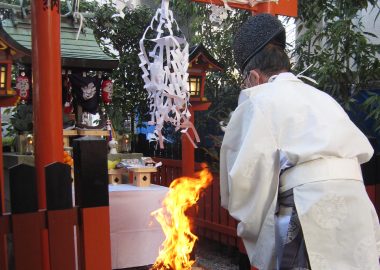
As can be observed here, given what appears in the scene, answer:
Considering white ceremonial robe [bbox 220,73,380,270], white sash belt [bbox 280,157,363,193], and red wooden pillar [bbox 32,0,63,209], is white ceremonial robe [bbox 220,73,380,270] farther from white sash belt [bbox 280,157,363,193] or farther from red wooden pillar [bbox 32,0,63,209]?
red wooden pillar [bbox 32,0,63,209]

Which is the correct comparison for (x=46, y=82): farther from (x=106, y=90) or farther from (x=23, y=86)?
(x=106, y=90)

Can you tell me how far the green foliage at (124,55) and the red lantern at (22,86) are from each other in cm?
315

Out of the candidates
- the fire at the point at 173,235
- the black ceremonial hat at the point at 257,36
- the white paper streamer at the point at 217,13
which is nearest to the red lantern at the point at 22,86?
the fire at the point at 173,235

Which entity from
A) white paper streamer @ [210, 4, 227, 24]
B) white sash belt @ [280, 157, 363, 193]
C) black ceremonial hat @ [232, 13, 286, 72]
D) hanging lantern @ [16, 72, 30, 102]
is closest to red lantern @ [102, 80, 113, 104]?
hanging lantern @ [16, 72, 30, 102]

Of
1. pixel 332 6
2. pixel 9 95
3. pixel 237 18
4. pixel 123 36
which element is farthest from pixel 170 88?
pixel 123 36

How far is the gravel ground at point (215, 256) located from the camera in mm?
5844

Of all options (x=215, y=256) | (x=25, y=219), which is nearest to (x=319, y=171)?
(x=25, y=219)

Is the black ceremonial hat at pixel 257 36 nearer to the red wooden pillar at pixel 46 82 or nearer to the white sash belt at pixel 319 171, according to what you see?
the white sash belt at pixel 319 171

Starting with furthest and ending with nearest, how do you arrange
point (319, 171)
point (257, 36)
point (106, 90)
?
point (106, 90) → point (257, 36) → point (319, 171)

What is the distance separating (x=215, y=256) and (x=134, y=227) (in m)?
2.32

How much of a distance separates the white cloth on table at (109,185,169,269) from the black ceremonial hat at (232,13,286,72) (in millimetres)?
2804

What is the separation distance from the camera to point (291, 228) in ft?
5.75

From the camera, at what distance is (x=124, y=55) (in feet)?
33.0

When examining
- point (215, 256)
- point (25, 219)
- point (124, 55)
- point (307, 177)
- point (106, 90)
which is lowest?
point (215, 256)
